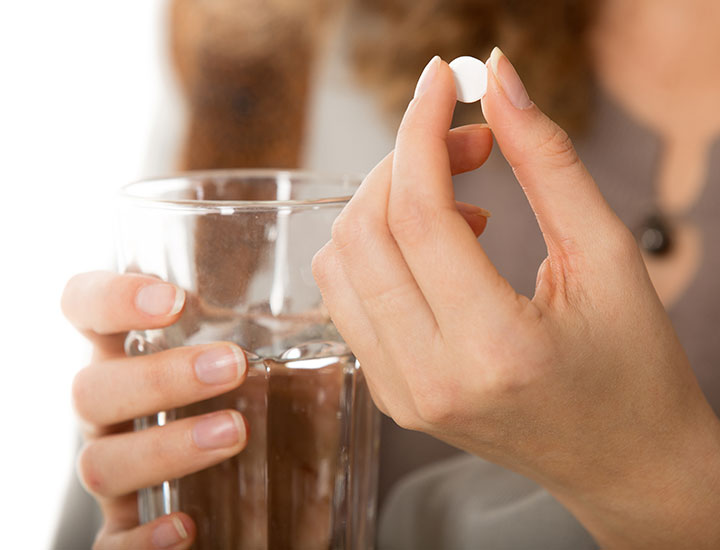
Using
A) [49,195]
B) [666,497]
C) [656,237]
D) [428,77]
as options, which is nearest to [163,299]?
[428,77]

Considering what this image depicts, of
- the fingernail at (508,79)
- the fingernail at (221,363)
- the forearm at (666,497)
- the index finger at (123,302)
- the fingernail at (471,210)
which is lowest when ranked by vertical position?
the forearm at (666,497)

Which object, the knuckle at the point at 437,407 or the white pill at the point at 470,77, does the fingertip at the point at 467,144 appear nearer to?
the white pill at the point at 470,77

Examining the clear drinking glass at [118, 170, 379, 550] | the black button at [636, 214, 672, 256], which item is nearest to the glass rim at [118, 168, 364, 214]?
the clear drinking glass at [118, 170, 379, 550]

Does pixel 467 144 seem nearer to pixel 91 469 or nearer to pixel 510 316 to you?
pixel 510 316

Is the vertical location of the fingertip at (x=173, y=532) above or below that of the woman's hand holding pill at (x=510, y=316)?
below

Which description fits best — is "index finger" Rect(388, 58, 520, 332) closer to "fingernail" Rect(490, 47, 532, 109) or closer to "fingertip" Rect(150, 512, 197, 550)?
"fingernail" Rect(490, 47, 532, 109)

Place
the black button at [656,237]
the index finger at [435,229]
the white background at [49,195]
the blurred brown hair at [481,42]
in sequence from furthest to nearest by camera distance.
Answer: the blurred brown hair at [481,42]
the black button at [656,237]
the white background at [49,195]
the index finger at [435,229]

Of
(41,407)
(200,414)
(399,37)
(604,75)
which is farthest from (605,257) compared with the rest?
(399,37)

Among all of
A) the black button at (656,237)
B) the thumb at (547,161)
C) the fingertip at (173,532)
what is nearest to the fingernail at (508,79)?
the thumb at (547,161)
